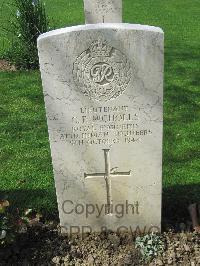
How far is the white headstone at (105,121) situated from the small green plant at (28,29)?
16.5 feet

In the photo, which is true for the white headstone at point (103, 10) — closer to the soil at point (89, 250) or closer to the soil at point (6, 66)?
the soil at point (6, 66)

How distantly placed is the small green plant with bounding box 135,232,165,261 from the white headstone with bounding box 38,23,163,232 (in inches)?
4.6

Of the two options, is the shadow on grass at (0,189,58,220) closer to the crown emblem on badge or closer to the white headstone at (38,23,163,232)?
the white headstone at (38,23,163,232)

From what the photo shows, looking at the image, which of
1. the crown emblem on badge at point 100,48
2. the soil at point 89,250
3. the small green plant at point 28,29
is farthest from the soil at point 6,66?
the crown emblem on badge at point 100,48

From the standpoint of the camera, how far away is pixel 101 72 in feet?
9.60

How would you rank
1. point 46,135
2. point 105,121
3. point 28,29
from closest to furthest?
point 105,121 < point 46,135 < point 28,29

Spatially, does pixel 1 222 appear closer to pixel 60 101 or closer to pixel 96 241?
pixel 96 241

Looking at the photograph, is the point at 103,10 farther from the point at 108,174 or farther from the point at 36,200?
the point at 108,174

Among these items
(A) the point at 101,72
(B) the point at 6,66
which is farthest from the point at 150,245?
(B) the point at 6,66

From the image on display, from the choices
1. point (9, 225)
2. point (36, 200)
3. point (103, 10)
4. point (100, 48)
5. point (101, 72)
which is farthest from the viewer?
point (103, 10)

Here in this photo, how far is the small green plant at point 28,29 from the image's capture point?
7.79 m

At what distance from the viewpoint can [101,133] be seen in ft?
10.4

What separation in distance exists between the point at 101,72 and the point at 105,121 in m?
0.39

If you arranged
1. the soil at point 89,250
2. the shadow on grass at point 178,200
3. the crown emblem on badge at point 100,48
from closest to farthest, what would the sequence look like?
1. the crown emblem on badge at point 100,48
2. the soil at point 89,250
3. the shadow on grass at point 178,200
